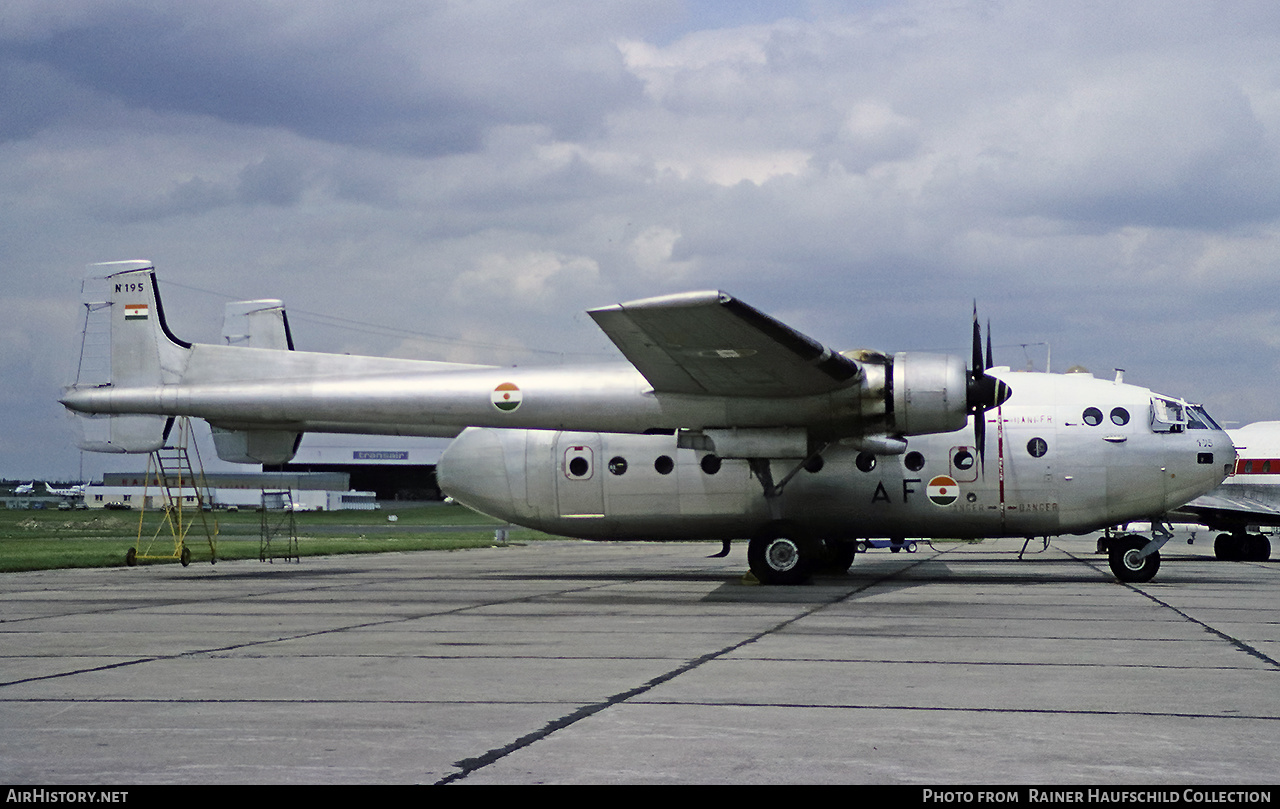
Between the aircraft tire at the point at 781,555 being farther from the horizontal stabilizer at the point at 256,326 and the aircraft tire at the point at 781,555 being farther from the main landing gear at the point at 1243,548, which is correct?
A: the main landing gear at the point at 1243,548

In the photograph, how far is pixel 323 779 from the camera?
621cm

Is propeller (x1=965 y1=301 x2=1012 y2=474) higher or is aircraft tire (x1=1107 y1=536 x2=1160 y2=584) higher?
propeller (x1=965 y1=301 x2=1012 y2=474)

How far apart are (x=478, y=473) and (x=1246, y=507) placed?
2467cm

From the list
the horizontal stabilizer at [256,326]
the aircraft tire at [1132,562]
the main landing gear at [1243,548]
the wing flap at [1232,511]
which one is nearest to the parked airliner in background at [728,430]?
the aircraft tire at [1132,562]

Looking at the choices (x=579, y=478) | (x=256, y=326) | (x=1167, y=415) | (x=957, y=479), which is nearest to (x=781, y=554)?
(x=957, y=479)

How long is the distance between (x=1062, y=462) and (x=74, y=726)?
17877mm

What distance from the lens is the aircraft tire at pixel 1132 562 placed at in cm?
2153

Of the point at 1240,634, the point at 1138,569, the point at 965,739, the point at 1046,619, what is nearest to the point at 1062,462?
the point at 1138,569

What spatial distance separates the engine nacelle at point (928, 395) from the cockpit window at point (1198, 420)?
523cm

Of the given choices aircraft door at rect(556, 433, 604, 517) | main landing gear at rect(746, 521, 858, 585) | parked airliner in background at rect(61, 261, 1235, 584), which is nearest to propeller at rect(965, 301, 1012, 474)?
parked airliner in background at rect(61, 261, 1235, 584)

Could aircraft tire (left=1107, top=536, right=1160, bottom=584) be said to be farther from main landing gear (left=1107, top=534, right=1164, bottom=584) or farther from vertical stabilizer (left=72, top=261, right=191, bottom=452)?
vertical stabilizer (left=72, top=261, right=191, bottom=452)

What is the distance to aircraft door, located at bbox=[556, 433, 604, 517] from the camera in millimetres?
22938

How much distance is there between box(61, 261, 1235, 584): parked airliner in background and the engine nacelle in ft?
0.11
